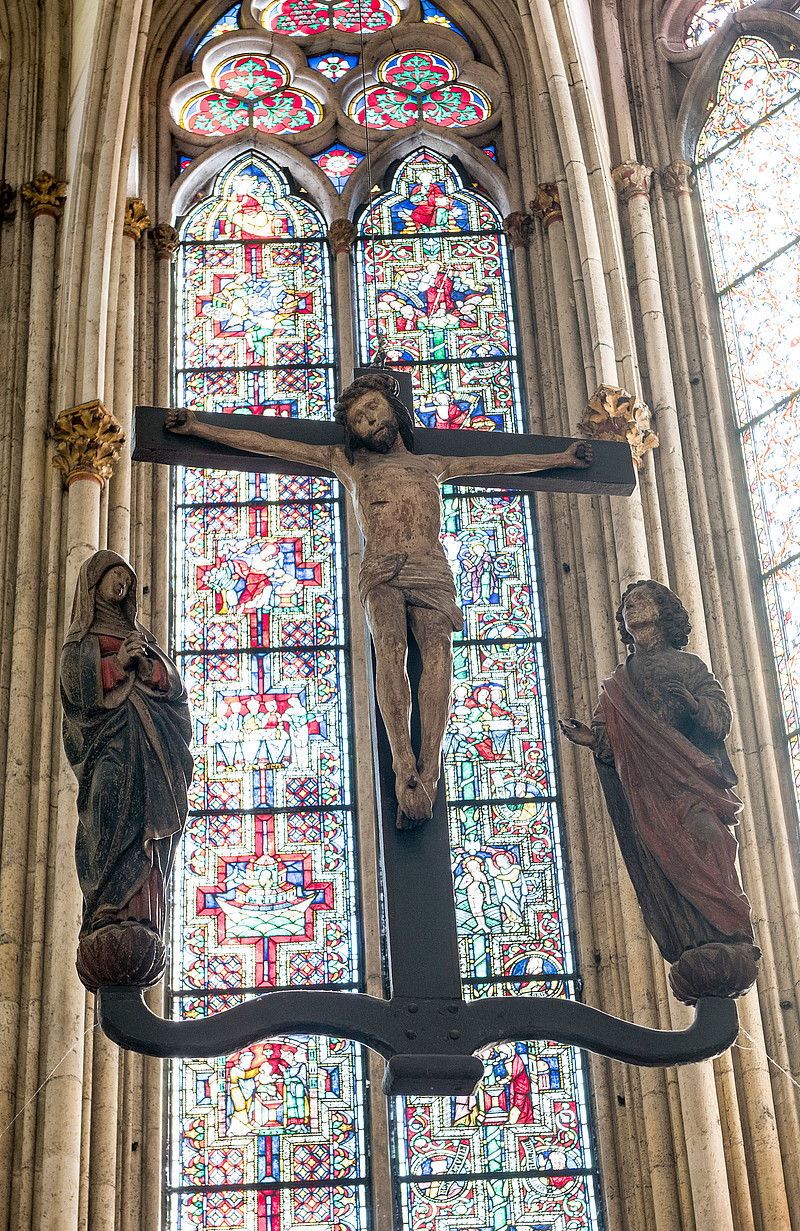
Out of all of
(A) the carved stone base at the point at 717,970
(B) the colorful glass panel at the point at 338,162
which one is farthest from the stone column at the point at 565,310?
(A) the carved stone base at the point at 717,970

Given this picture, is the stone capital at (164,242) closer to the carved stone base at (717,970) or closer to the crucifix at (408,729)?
the crucifix at (408,729)

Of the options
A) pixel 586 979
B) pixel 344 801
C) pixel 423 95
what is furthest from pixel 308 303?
pixel 586 979

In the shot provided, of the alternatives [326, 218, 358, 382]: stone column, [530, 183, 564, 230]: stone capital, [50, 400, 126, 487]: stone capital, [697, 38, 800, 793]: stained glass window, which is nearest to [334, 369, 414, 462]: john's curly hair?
[50, 400, 126, 487]: stone capital

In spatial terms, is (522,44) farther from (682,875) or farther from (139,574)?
(682,875)

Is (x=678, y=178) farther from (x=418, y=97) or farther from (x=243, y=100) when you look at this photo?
(x=243, y=100)

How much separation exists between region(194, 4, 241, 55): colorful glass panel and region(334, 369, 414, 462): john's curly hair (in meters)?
8.05

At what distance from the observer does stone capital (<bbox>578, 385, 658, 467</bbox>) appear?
38.8 feet

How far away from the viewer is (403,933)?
655 cm

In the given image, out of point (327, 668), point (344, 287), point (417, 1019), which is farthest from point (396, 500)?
point (344, 287)

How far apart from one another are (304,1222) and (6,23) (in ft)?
26.9

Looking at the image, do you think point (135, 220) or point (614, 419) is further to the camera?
point (135, 220)

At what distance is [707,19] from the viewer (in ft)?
47.2

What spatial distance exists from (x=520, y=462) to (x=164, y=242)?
6640 mm

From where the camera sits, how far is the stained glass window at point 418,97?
47.9 feet
